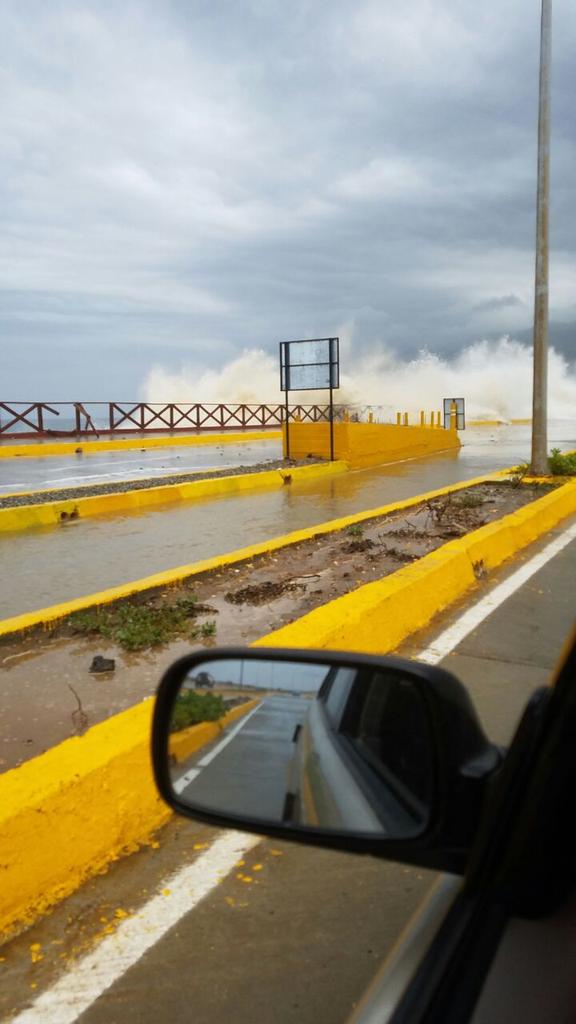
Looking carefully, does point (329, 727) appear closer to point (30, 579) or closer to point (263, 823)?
point (263, 823)

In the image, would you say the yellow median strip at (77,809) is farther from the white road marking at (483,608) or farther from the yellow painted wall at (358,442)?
the yellow painted wall at (358,442)

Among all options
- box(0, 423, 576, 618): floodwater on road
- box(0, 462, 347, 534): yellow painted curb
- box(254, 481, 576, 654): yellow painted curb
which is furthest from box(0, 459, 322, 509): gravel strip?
box(254, 481, 576, 654): yellow painted curb

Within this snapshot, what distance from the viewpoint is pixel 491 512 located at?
977cm

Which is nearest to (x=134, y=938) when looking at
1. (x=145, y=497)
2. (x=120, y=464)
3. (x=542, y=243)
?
(x=145, y=497)

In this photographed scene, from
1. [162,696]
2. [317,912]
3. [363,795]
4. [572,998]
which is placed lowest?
[317,912]

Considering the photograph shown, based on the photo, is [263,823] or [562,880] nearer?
[562,880]

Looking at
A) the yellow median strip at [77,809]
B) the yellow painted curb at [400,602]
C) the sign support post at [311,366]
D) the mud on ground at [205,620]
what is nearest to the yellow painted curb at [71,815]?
the yellow median strip at [77,809]

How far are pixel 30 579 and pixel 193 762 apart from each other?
571 centimetres

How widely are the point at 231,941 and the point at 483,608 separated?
3807 millimetres

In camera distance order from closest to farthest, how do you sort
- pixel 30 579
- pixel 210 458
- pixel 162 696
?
pixel 162 696 → pixel 30 579 → pixel 210 458

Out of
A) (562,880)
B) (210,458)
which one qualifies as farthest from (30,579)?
(210,458)

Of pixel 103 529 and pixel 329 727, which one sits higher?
pixel 329 727

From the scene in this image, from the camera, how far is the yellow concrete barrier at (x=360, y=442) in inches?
675

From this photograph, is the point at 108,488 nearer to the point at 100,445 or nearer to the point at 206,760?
the point at 206,760
